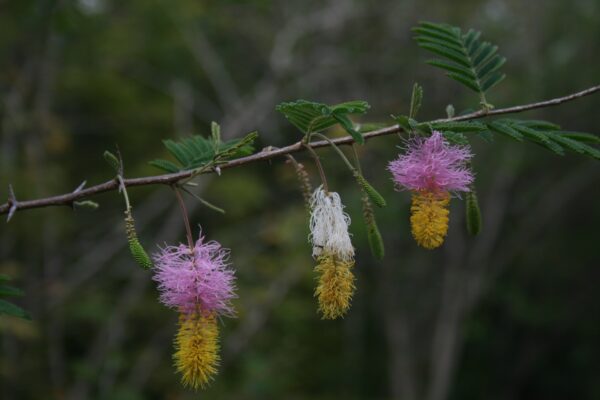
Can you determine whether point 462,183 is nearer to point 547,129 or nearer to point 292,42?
point 547,129

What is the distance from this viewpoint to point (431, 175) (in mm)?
1685

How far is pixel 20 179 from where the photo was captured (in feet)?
21.0

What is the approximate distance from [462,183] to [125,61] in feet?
25.7

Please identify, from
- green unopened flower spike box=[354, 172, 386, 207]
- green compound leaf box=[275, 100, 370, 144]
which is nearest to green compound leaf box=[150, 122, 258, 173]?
green compound leaf box=[275, 100, 370, 144]

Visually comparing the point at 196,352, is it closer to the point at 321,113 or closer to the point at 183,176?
the point at 183,176

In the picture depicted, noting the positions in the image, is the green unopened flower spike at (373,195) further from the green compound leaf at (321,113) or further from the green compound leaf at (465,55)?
the green compound leaf at (465,55)

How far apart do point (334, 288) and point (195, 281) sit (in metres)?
0.35

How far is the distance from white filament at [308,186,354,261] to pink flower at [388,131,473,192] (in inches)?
7.2

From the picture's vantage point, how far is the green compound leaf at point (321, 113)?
1.63 metres

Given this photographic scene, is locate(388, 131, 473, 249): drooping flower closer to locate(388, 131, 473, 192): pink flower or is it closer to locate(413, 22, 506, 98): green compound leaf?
locate(388, 131, 473, 192): pink flower

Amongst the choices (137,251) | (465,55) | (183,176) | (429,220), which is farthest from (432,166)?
(137,251)

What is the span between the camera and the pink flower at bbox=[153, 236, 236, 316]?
1.64 meters

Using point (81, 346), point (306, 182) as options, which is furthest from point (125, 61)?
point (306, 182)

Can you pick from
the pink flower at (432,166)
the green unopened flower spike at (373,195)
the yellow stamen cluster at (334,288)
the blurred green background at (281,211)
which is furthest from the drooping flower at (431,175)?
the blurred green background at (281,211)
